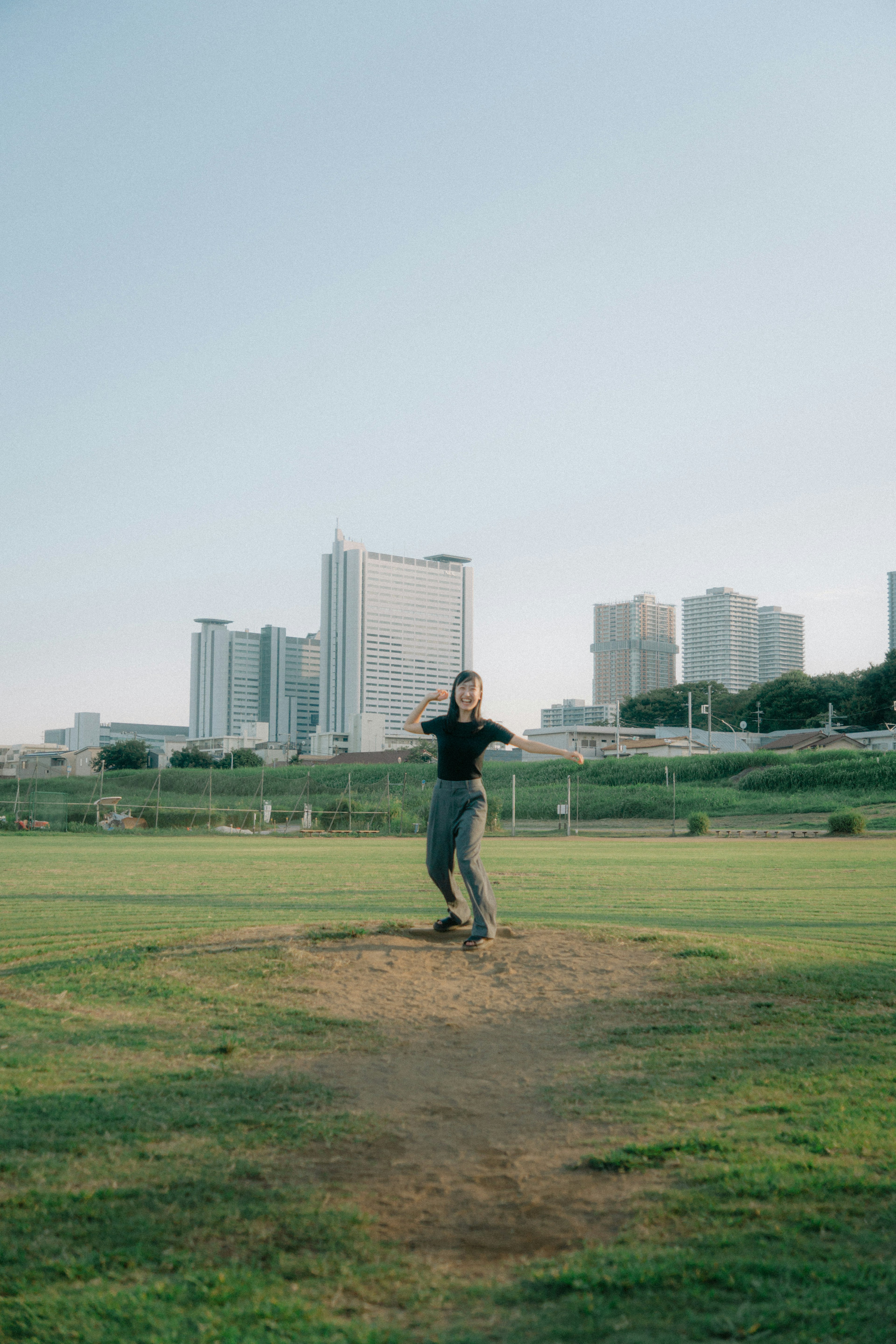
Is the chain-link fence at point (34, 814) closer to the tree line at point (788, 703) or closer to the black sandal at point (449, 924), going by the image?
the black sandal at point (449, 924)

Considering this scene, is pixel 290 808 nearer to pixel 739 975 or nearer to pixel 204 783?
pixel 204 783

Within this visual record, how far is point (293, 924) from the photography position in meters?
8.80

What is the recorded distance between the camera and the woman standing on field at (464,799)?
7688mm

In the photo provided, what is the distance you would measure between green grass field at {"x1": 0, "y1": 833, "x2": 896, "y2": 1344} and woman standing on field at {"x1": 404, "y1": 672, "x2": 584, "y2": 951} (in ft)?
3.08

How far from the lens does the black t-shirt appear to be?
25.8 ft

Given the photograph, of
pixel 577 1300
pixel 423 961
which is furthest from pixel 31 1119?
pixel 423 961

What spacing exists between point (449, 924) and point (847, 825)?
36.7 metres

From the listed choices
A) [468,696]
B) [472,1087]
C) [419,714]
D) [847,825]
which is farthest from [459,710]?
[847,825]

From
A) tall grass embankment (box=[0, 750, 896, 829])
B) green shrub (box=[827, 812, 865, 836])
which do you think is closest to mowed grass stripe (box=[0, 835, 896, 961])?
green shrub (box=[827, 812, 865, 836])

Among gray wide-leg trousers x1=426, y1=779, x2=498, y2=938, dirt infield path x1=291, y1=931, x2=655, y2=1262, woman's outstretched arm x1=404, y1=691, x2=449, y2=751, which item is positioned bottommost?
dirt infield path x1=291, y1=931, x2=655, y2=1262

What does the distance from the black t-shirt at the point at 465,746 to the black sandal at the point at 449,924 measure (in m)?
1.12

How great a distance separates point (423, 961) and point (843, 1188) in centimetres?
421

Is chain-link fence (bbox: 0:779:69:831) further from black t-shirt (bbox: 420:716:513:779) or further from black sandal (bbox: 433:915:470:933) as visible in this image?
black t-shirt (bbox: 420:716:513:779)

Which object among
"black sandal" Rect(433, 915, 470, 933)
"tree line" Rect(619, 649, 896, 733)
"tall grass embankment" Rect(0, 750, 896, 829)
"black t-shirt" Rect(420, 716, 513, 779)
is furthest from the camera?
"tree line" Rect(619, 649, 896, 733)
